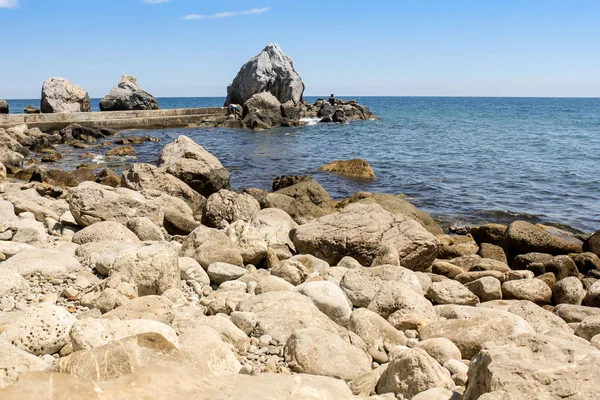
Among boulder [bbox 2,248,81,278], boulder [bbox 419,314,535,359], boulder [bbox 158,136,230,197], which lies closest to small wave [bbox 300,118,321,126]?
boulder [bbox 158,136,230,197]

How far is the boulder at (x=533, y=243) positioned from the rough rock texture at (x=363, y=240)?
228cm

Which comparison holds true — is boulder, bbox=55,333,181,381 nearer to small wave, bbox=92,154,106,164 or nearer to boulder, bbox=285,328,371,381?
boulder, bbox=285,328,371,381

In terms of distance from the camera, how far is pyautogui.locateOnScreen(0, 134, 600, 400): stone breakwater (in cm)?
327

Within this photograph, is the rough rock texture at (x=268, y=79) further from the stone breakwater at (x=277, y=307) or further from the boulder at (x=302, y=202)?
the stone breakwater at (x=277, y=307)

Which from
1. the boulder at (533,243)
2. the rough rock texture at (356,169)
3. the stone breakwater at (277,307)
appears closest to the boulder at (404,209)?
the stone breakwater at (277,307)

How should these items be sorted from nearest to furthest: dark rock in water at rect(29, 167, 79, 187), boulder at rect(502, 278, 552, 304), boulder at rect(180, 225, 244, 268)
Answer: boulder at rect(180, 225, 244, 268) → boulder at rect(502, 278, 552, 304) → dark rock in water at rect(29, 167, 79, 187)

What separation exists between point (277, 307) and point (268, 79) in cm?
4440

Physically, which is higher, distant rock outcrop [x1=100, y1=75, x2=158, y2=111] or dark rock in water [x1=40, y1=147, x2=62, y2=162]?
distant rock outcrop [x1=100, y1=75, x2=158, y2=111]

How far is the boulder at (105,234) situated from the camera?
25.2ft

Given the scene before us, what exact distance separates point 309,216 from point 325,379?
8.25m

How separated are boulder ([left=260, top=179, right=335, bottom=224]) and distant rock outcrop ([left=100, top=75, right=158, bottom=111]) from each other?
3070 centimetres

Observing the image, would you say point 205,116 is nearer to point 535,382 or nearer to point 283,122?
point 283,122

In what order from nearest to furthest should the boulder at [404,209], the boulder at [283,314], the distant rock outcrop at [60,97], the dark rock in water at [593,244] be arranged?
the boulder at [283,314], the dark rock in water at [593,244], the boulder at [404,209], the distant rock outcrop at [60,97]

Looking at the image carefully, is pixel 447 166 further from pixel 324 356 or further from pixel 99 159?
pixel 324 356
